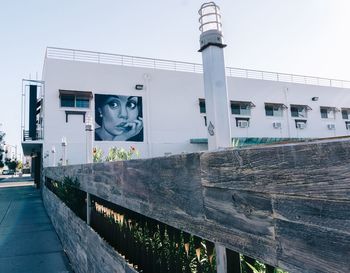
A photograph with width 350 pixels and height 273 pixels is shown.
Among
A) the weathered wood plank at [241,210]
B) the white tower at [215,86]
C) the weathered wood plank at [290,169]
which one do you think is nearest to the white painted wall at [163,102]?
the white tower at [215,86]

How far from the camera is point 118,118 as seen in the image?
17969 millimetres

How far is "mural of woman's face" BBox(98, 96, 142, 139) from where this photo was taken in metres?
17.8

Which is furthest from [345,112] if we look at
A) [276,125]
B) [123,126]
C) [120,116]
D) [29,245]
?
[29,245]

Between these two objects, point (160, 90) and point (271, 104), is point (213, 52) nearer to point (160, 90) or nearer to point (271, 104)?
point (160, 90)

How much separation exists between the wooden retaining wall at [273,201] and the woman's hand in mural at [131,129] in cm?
1644

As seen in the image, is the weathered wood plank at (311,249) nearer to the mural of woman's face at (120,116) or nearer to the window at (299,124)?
the mural of woman's face at (120,116)

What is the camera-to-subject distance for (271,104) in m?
23.1

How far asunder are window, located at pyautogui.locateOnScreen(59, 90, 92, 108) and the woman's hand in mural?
107 inches

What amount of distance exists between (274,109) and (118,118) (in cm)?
1318

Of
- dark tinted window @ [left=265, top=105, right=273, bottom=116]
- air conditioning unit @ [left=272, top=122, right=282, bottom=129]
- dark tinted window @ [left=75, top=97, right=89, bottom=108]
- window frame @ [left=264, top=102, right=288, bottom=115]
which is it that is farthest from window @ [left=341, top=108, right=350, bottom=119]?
dark tinted window @ [left=75, top=97, right=89, bottom=108]

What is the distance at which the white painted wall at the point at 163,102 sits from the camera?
17094 millimetres

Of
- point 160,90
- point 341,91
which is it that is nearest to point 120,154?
point 160,90

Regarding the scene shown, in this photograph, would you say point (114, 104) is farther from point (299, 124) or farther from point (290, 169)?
point (290, 169)

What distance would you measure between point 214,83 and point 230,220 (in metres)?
0.78
